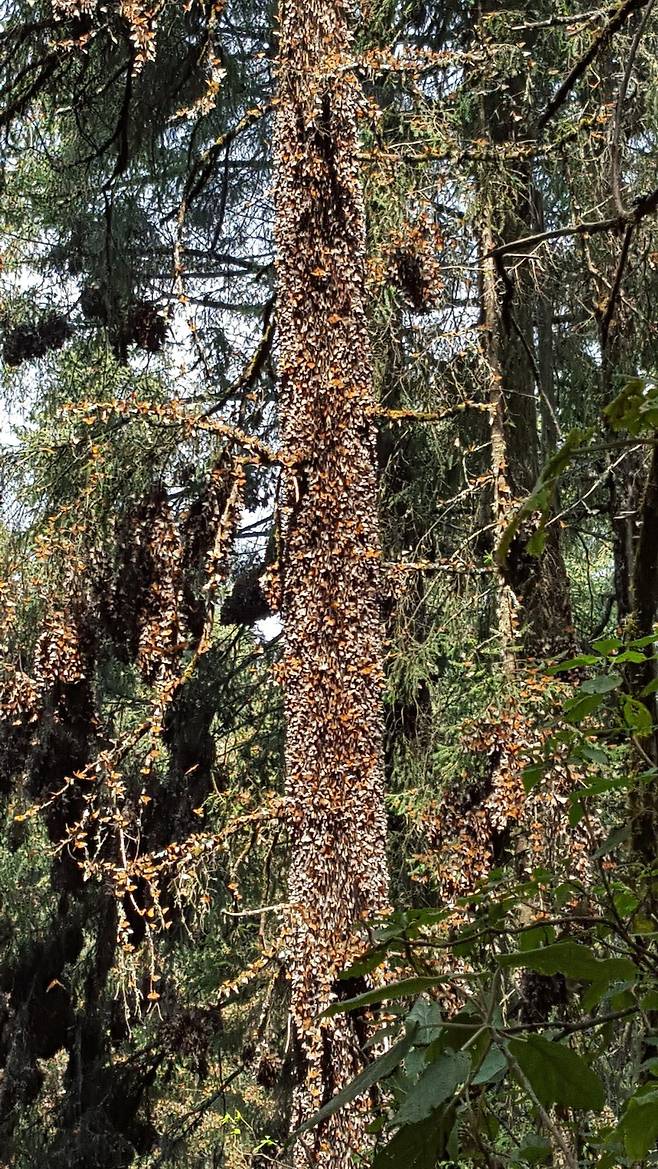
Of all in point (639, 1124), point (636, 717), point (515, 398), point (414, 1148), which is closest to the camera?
point (414, 1148)

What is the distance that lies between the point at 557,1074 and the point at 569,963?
143 mm

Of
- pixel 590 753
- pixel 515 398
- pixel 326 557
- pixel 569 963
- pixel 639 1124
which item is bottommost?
pixel 639 1124

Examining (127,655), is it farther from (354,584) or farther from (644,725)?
(644,725)

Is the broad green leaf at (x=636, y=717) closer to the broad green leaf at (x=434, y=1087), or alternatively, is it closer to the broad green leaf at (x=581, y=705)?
the broad green leaf at (x=581, y=705)

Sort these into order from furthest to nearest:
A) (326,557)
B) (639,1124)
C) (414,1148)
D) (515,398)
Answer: (515,398)
(326,557)
(639,1124)
(414,1148)

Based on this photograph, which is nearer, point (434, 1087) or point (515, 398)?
point (434, 1087)

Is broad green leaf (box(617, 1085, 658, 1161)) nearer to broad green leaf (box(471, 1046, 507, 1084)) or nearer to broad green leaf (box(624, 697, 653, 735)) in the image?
broad green leaf (box(471, 1046, 507, 1084))

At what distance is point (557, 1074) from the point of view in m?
0.92

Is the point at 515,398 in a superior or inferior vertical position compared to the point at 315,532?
superior

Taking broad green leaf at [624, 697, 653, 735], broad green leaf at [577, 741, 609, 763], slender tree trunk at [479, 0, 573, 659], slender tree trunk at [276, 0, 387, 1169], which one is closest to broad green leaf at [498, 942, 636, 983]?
broad green leaf at [577, 741, 609, 763]

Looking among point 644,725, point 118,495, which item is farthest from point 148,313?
point 644,725

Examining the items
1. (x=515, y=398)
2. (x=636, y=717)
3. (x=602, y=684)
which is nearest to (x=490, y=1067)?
(x=602, y=684)

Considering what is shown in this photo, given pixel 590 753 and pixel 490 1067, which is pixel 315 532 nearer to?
pixel 590 753

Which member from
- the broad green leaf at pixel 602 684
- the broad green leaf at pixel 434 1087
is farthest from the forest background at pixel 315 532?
the broad green leaf at pixel 434 1087
